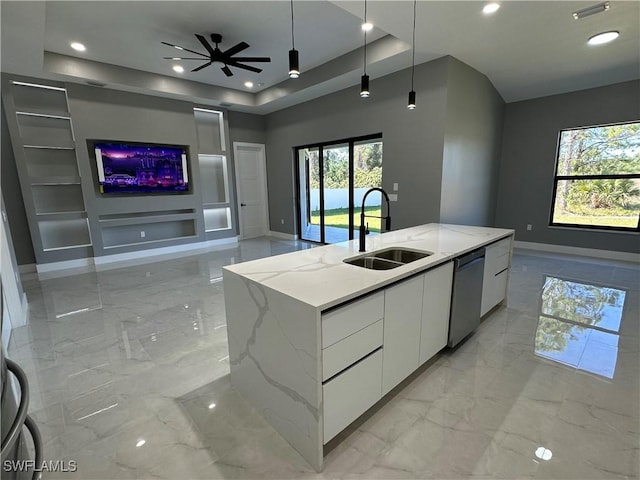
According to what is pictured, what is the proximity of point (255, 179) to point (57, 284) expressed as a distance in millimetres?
4300

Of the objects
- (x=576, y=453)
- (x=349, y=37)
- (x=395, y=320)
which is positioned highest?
(x=349, y=37)

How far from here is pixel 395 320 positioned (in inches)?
65.6

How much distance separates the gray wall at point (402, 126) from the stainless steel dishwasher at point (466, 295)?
1.96 m

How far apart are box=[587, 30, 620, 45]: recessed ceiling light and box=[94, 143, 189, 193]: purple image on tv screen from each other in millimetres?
6397

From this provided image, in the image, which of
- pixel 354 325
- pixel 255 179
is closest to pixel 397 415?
pixel 354 325

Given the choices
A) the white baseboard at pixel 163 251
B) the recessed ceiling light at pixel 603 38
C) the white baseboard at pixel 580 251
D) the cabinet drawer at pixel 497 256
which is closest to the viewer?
the cabinet drawer at pixel 497 256

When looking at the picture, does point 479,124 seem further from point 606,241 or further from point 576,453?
point 576,453

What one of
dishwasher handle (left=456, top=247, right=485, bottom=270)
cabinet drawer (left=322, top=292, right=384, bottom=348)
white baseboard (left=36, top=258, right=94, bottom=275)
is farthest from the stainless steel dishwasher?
white baseboard (left=36, top=258, right=94, bottom=275)

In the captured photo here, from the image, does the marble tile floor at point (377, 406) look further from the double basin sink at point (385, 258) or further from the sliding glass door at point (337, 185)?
the sliding glass door at point (337, 185)

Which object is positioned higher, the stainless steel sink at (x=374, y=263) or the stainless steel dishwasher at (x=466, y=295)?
the stainless steel sink at (x=374, y=263)

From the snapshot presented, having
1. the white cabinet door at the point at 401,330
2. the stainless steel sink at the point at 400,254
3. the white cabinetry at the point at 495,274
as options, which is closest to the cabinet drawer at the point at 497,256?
the white cabinetry at the point at 495,274

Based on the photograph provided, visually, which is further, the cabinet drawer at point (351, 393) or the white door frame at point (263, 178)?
the white door frame at point (263, 178)

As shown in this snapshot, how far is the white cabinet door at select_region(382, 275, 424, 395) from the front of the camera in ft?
5.34

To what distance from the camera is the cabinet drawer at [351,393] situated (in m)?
1.38
